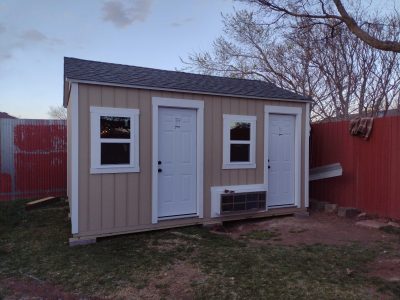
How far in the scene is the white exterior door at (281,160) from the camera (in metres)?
7.41

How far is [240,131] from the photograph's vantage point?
275 inches

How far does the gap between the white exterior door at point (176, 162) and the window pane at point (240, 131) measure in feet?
2.71

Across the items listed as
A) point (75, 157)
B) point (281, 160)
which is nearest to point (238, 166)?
point (281, 160)

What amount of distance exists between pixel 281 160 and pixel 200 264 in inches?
147

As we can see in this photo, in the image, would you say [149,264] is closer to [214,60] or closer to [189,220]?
[189,220]

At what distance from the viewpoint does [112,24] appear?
10805mm

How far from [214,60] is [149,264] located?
1364cm

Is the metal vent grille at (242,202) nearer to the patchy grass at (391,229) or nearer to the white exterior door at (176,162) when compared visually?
the white exterior door at (176,162)

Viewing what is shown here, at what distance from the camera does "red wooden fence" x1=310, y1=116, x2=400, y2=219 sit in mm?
6824

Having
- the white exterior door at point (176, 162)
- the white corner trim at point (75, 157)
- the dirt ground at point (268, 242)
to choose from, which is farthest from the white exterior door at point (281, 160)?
the white corner trim at point (75, 157)

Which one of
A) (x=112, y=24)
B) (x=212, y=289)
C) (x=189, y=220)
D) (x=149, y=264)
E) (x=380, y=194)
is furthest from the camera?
(x=112, y=24)

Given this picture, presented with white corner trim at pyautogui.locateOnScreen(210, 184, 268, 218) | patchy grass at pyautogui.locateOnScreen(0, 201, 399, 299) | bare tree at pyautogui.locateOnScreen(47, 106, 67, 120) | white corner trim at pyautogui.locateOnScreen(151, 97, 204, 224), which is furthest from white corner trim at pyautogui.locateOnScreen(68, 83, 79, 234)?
bare tree at pyautogui.locateOnScreen(47, 106, 67, 120)

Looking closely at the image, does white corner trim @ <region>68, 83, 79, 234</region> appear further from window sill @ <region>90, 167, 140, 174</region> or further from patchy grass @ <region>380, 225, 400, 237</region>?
patchy grass @ <region>380, 225, 400, 237</region>

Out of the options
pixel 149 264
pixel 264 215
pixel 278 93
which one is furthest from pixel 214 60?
pixel 149 264
